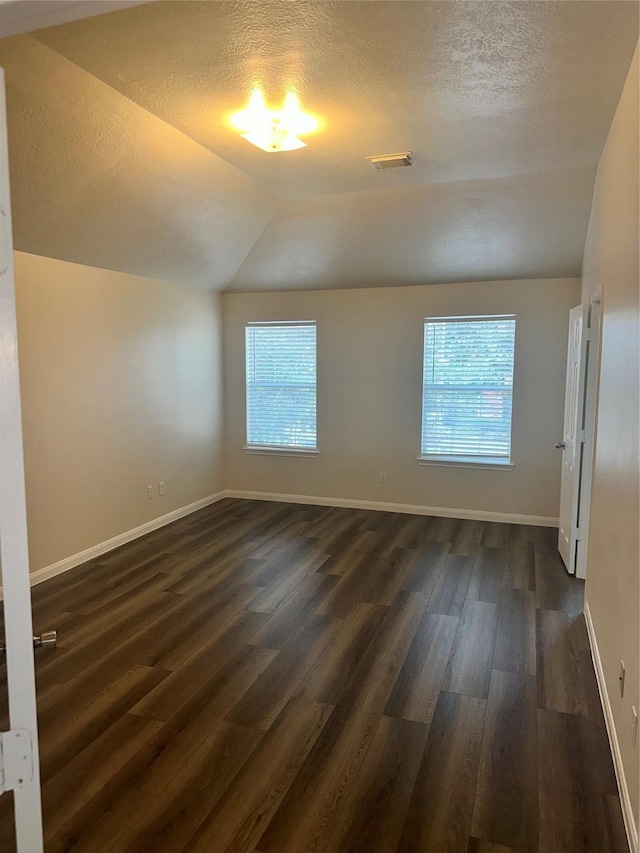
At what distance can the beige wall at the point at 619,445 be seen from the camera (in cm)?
196

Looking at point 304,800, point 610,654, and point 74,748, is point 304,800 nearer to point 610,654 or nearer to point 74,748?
point 74,748

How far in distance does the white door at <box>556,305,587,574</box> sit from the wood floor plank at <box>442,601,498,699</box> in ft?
3.14

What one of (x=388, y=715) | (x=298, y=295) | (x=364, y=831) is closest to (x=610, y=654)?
(x=388, y=715)

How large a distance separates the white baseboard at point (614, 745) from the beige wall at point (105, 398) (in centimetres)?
361

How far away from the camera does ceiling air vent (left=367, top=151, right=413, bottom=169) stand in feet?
11.6

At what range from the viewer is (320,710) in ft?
8.30

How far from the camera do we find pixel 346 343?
600cm

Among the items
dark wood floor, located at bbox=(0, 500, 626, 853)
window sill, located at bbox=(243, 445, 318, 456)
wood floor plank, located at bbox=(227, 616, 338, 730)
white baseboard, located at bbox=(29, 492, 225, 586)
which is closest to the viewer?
dark wood floor, located at bbox=(0, 500, 626, 853)

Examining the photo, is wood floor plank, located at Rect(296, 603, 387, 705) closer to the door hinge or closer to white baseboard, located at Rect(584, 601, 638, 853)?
white baseboard, located at Rect(584, 601, 638, 853)

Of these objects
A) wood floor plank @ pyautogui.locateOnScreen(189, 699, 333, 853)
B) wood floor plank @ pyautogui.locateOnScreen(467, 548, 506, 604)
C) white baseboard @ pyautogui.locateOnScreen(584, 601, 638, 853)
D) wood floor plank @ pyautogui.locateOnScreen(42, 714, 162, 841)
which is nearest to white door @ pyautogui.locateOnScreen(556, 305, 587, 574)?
wood floor plank @ pyautogui.locateOnScreen(467, 548, 506, 604)

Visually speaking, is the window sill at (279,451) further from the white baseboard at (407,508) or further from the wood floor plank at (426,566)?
the wood floor plank at (426,566)

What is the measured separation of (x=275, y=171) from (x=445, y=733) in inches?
141

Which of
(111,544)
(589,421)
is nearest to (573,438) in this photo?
(589,421)

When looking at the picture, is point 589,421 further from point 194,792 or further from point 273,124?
point 194,792
